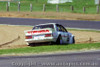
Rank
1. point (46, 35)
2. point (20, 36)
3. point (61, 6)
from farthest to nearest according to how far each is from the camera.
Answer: point (61, 6)
point (20, 36)
point (46, 35)

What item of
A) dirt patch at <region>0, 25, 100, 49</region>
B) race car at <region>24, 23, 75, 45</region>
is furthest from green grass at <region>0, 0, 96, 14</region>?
race car at <region>24, 23, 75, 45</region>

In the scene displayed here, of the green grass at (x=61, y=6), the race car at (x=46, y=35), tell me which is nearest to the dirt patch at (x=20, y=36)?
the race car at (x=46, y=35)

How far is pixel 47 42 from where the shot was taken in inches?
791

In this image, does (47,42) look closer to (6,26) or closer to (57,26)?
(57,26)

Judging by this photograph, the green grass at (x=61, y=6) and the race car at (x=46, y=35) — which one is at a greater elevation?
the green grass at (x=61, y=6)

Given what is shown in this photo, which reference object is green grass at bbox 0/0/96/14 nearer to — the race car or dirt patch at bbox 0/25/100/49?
dirt patch at bbox 0/25/100/49

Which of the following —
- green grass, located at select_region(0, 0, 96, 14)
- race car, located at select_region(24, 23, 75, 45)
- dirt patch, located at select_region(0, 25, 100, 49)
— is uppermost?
green grass, located at select_region(0, 0, 96, 14)

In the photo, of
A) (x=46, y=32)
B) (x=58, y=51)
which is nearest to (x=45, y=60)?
(x=58, y=51)

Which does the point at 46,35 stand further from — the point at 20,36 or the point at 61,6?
the point at 61,6

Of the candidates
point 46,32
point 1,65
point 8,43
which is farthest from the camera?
point 8,43

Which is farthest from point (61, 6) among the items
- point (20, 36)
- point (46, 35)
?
point (46, 35)

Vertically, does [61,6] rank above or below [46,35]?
above

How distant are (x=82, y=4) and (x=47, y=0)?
331 inches

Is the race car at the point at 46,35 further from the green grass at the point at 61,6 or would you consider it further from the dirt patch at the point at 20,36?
the green grass at the point at 61,6
